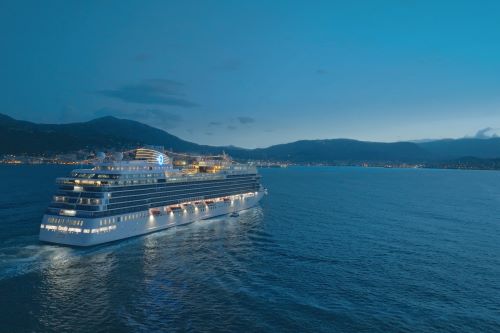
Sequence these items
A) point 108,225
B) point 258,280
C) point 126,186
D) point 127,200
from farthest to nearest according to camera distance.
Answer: point 126,186 < point 127,200 < point 108,225 < point 258,280

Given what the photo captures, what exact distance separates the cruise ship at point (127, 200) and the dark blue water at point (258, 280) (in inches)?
86.1

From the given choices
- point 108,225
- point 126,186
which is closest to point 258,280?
point 108,225

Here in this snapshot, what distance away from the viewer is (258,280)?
38531mm

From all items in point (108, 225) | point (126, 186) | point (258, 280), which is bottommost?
point (258, 280)

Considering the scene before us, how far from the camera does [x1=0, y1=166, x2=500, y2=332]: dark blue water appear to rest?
98.7 feet

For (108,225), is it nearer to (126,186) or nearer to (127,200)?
(127,200)

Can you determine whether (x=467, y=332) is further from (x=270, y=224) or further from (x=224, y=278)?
(x=270, y=224)

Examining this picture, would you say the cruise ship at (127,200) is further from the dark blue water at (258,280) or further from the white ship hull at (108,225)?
the dark blue water at (258,280)

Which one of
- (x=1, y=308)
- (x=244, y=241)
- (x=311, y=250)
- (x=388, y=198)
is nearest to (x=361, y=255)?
(x=311, y=250)

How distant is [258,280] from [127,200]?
2752 centimetres

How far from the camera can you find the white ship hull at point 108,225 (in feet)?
→ 160

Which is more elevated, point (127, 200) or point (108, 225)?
point (127, 200)

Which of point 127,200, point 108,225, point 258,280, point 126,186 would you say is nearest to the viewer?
point 258,280

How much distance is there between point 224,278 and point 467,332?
22.5 meters
